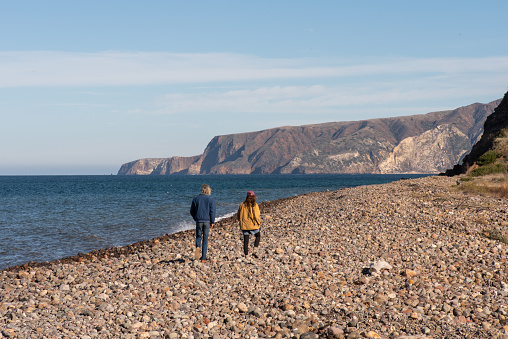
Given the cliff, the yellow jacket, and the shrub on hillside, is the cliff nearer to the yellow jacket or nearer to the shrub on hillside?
the shrub on hillside

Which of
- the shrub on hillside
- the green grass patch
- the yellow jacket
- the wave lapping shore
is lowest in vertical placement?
the wave lapping shore

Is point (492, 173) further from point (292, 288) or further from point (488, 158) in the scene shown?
point (292, 288)

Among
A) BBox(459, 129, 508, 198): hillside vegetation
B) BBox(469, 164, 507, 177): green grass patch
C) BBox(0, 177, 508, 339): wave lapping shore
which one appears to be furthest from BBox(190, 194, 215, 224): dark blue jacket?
BBox(469, 164, 507, 177): green grass patch

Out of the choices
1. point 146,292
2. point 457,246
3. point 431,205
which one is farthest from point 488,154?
point 146,292

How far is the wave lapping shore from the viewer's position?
8.31 meters

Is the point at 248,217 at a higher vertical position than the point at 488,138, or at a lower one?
lower

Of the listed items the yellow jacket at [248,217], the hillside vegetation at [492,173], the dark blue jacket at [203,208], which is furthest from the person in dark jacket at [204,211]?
the hillside vegetation at [492,173]

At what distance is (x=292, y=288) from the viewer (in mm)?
10672

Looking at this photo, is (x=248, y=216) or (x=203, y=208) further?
(x=248, y=216)

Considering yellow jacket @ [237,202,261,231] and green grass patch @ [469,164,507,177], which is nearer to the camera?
yellow jacket @ [237,202,261,231]

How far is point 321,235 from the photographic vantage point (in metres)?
16.5

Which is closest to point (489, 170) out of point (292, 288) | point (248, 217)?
point (248, 217)

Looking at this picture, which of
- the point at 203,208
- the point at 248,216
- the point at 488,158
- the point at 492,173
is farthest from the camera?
the point at 488,158

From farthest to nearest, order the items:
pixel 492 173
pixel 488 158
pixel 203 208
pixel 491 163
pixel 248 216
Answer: pixel 488 158 → pixel 491 163 → pixel 492 173 → pixel 248 216 → pixel 203 208
